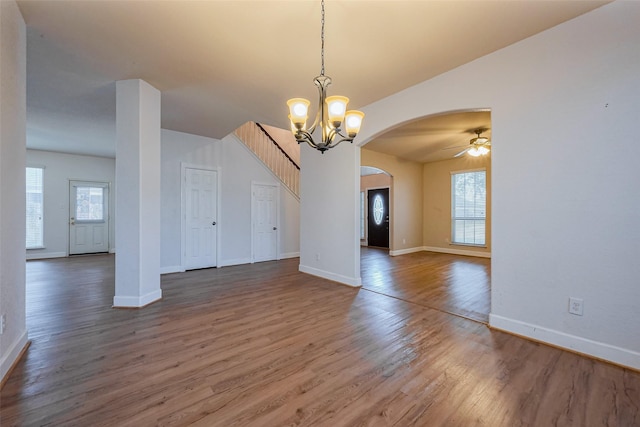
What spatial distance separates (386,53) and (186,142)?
14.4ft

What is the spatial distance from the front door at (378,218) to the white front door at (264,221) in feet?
13.1

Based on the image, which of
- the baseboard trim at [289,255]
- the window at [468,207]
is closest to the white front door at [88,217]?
the baseboard trim at [289,255]

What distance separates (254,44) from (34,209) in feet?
27.2

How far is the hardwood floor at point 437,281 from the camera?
3322mm

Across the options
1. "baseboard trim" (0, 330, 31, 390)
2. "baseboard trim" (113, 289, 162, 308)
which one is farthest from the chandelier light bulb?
"baseboard trim" (113, 289, 162, 308)

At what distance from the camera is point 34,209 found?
6.83m

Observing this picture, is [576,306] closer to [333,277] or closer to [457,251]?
[333,277]

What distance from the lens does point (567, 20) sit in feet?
7.36

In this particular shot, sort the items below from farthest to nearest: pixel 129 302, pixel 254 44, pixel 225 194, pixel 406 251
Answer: pixel 406 251, pixel 225 194, pixel 129 302, pixel 254 44

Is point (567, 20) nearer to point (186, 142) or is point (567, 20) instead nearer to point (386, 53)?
point (386, 53)

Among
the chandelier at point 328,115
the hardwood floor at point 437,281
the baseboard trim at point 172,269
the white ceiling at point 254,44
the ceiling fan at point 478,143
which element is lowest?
the hardwood floor at point 437,281

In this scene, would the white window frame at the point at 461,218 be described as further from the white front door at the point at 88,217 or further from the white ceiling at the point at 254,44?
the white front door at the point at 88,217

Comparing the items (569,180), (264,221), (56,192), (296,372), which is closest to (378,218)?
(264,221)

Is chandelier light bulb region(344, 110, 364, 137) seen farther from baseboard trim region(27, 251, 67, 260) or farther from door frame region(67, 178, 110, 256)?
baseboard trim region(27, 251, 67, 260)
